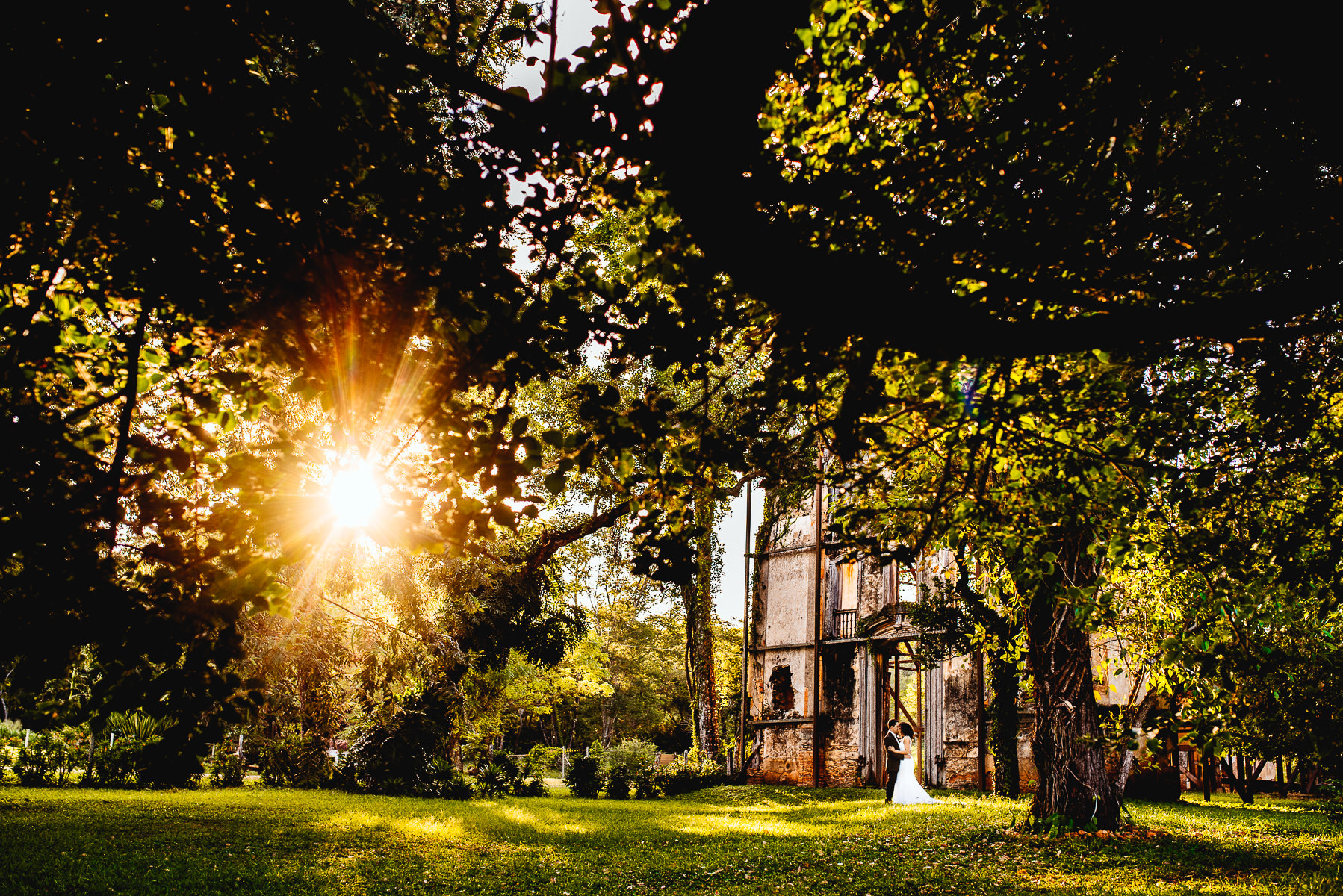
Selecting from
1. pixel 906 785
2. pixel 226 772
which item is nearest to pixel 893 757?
pixel 906 785

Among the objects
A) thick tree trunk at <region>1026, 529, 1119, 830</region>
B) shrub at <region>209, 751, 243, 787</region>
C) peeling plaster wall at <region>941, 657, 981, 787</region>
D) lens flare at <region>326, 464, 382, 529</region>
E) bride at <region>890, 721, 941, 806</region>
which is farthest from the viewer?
peeling plaster wall at <region>941, 657, 981, 787</region>

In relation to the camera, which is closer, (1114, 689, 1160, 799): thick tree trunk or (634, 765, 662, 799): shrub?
(1114, 689, 1160, 799): thick tree trunk

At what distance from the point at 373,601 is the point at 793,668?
16699mm

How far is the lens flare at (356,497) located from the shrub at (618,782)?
18.5m

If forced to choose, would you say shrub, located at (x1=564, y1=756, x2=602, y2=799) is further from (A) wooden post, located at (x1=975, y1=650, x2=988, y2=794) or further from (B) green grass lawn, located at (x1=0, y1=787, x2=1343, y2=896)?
(A) wooden post, located at (x1=975, y1=650, x2=988, y2=794)

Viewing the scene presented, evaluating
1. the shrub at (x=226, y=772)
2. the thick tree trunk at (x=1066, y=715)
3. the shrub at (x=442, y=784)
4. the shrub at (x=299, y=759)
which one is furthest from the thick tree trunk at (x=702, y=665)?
the thick tree trunk at (x=1066, y=715)

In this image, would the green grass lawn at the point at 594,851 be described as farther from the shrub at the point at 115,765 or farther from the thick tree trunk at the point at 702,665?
the thick tree trunk at the point at 702,665

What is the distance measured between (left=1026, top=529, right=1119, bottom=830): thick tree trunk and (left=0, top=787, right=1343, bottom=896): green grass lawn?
717 millimetres

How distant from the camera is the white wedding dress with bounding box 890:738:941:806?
18125 mm

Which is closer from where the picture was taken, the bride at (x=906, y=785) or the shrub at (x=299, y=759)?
the bride at (x=906, y=785)

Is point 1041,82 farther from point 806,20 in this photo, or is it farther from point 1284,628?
point 1284,628

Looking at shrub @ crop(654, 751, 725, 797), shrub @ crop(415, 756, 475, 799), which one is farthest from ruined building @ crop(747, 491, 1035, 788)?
shrub @ crop(415, 756, 475, 799)

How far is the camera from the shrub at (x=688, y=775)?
74.6 feet

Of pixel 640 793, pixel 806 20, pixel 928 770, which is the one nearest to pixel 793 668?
pixel 928 770
